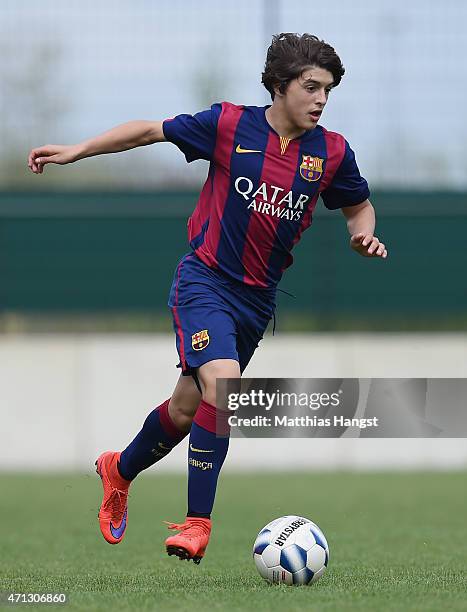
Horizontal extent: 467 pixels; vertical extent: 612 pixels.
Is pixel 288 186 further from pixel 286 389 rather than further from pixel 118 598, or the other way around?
pixel 118 598

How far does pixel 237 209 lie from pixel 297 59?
643mm

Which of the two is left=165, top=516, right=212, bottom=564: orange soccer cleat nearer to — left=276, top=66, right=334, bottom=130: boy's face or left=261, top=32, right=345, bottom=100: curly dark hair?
left=276, top=66, right=334, bottom=130: boy's face

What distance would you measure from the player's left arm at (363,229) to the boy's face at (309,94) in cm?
50

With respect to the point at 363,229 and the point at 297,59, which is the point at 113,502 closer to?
the point at 363,229

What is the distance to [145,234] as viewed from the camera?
11617 millimetres

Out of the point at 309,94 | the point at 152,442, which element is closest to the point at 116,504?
the point at 152,442

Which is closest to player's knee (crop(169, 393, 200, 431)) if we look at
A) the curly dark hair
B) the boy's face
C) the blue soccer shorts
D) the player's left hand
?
the blue soccer shorts

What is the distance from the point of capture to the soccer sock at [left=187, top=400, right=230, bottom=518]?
503 cm

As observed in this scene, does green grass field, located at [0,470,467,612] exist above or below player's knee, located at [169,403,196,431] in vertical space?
below

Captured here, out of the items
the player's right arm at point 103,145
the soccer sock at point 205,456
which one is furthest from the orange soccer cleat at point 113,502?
the player's right arm at point 103,145

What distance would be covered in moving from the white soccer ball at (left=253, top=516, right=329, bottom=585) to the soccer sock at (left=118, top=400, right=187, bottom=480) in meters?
0.75

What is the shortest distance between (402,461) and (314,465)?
0.76 m

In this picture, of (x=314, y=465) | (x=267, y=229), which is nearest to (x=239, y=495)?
(x=314, y=465)

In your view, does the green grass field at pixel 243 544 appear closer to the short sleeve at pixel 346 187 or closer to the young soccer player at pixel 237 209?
the young soccer player at pixel 237 209
